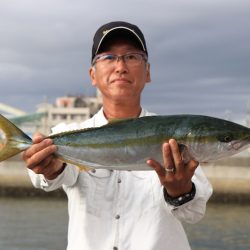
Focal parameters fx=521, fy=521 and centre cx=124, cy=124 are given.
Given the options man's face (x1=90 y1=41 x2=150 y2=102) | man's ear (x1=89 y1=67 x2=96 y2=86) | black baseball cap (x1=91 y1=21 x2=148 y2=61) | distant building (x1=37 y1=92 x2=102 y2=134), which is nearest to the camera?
man's face (x1=90 y1=41 x2=150 y2=102)

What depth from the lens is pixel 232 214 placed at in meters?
26.8

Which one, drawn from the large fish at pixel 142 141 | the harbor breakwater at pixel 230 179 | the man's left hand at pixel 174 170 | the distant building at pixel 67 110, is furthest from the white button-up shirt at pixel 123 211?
the distant building at pixel 67 110

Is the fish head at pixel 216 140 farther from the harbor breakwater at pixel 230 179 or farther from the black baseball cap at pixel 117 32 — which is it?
the harbor breakwater at pixel 230 179

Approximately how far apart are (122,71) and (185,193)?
95 centimetres

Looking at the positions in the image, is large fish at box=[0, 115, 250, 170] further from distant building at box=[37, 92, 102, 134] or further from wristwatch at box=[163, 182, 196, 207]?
distant building at box=[37, 92, 102, 134]

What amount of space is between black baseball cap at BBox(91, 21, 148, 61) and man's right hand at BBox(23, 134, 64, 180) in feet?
2.77

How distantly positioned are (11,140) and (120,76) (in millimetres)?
863

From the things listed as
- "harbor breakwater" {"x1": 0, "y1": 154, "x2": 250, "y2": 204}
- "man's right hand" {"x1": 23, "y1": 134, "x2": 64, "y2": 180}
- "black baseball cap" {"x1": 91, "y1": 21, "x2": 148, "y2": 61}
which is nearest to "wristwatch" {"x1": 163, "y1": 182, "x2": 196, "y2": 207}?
"man's right hand" {"x1": 23, "y1": 134, "x2": 64, "y2": 180}

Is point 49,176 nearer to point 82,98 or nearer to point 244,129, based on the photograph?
point 244,129

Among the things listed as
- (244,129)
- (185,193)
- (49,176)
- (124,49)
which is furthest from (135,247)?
(124,49)

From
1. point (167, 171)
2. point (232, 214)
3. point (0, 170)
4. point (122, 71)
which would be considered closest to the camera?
point (167, 171)

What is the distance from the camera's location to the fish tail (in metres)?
3.32

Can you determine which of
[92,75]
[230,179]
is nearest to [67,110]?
[230,179]

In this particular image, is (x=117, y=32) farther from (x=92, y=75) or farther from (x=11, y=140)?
(x=11, y=140)
